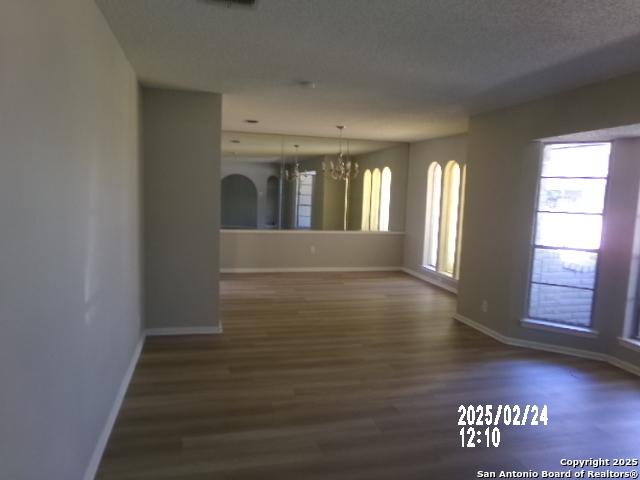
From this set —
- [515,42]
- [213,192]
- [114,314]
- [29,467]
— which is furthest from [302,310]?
[29,467]

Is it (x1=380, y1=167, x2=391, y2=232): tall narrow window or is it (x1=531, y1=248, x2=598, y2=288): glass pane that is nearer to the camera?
(x1=531, y1=248, x2=598, y2=288): glass pane

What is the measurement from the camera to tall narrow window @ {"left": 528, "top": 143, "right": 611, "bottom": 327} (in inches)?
161

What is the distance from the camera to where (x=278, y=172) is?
8.88 m

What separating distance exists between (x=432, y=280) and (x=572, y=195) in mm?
3400

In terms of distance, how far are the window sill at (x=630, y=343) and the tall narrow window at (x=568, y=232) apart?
320mm

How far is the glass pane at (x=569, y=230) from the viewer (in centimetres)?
411

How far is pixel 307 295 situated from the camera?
626cm

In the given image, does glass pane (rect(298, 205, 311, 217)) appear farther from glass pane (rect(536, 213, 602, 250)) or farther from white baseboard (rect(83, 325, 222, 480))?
glass pane (rect(536, 213, 602, 250))

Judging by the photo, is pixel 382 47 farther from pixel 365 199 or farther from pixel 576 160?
pixel 365 199

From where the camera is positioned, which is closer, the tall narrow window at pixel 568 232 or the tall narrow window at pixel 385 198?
the tall narrow window at pixel 568 232

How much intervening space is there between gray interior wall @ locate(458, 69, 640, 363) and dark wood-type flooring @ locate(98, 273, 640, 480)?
358 mm

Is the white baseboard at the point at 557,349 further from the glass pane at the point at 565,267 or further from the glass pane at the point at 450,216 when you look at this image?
the glass pane at the point at 450,216

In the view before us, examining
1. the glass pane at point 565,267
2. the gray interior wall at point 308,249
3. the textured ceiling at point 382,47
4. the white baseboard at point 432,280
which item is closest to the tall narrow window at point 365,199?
the gray interior wall at point 308,249

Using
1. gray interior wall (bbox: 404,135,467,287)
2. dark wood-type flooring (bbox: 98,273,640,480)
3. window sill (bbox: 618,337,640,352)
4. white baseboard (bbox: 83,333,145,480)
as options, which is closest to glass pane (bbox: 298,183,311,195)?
gray interior wall (bbox: 404,135,467,287)
